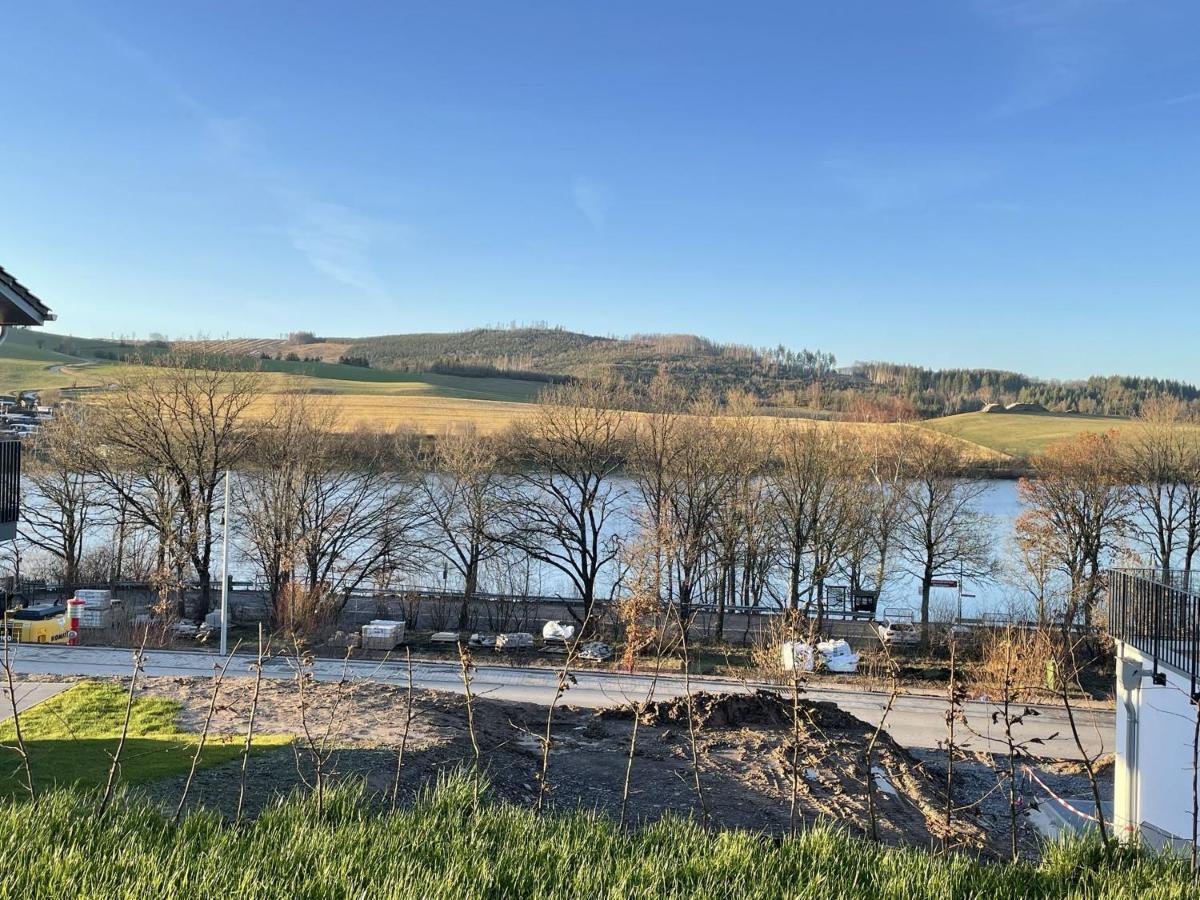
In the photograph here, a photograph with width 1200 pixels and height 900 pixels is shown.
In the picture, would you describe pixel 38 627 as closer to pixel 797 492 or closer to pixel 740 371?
pixel 797 492

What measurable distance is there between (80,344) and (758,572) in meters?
96.9

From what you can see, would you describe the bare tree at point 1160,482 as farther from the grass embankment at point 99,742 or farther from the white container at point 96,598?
the white container at point 96,598

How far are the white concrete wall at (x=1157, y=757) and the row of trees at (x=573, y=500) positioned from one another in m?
20.7

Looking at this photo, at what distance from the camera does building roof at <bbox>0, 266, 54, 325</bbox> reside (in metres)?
13.4

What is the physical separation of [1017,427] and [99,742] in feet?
237

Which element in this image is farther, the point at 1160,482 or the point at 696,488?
the point at 1160,482

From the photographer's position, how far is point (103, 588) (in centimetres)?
3794

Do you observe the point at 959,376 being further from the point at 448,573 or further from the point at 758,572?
the point at 448,573

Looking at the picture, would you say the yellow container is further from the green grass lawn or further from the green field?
the green grass lawn

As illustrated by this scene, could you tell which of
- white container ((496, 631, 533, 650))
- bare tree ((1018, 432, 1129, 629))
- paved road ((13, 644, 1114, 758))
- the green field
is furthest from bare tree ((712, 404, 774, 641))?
the green field

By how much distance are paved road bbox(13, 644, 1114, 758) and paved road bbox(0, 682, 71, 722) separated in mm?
1602

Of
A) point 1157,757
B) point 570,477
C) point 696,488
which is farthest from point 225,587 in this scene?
point 696,488

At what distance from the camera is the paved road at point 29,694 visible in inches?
577

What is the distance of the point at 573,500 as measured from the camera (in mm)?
41344
